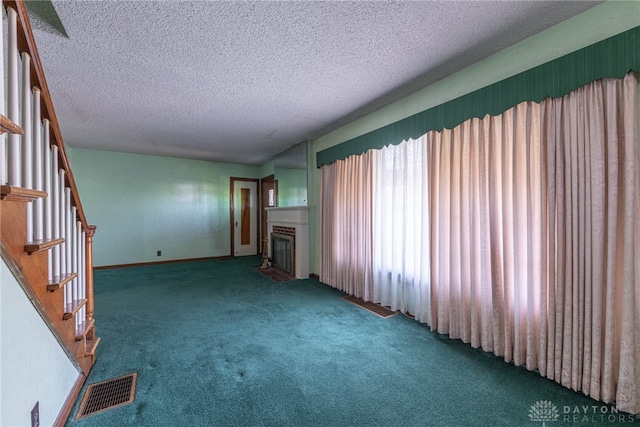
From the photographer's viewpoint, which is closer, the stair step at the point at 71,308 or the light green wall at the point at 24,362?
the light green wall at the point at 24,362

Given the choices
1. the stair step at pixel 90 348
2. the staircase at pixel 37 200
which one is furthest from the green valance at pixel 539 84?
the stair step at pixel 90 348

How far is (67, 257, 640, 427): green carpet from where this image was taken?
63.0 inches

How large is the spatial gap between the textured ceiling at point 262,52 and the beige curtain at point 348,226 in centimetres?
80

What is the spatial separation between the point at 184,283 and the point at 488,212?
435 centimetres

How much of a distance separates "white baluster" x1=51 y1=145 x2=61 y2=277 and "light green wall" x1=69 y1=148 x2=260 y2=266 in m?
4.76

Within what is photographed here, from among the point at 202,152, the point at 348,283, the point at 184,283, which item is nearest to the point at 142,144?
the point at 202,152

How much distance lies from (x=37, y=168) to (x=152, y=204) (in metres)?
5.20

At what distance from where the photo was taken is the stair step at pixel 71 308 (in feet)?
5.45

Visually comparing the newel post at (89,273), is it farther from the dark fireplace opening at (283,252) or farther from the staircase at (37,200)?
the dark fireplace opening at (283,252)

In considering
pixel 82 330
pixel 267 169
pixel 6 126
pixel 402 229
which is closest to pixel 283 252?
pixel 267 169

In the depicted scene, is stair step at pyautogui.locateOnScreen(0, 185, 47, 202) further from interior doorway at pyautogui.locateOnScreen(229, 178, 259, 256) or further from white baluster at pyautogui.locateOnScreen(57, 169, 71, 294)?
interior doorway at pyautogui.locateOnScreen(229, 178, 259, 256)

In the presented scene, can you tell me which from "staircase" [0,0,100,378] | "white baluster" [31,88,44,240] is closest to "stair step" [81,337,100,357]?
"staircase" [0,0,100,378]

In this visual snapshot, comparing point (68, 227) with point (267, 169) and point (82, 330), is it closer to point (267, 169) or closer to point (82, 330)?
point (82, 330)

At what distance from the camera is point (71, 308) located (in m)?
1.80
